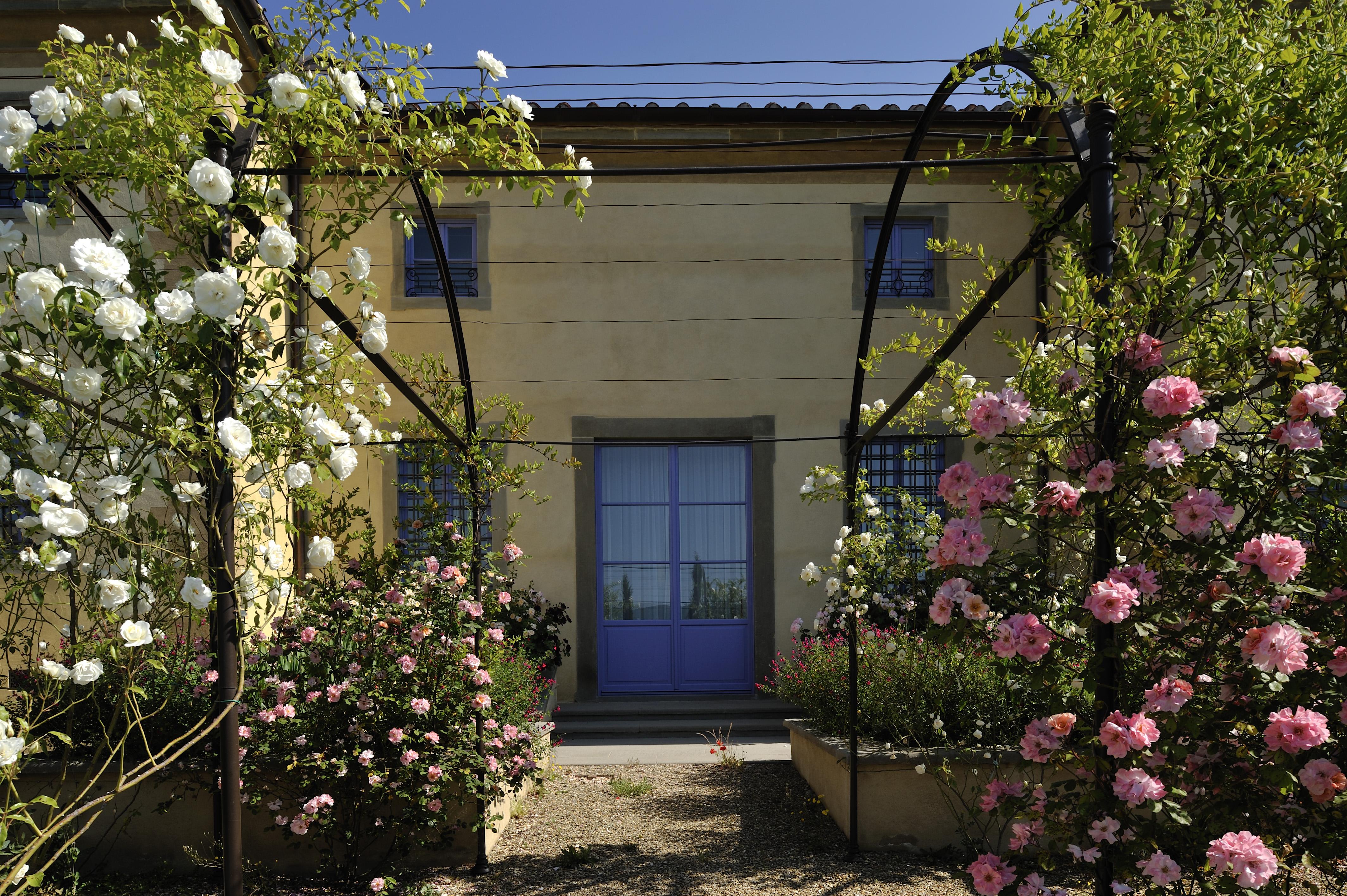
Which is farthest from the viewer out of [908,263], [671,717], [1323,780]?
[908,263]

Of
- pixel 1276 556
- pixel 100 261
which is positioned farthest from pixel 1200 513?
pixel 100 261

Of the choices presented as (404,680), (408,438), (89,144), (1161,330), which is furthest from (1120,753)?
(408,438)

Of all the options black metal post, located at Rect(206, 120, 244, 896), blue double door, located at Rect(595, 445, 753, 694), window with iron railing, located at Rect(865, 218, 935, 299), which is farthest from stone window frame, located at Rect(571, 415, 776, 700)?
black metal post, located at Rect(206, 120, 244, 896)

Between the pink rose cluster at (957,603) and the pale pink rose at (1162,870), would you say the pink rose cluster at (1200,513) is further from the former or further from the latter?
the pale pink rose at (1162,870)

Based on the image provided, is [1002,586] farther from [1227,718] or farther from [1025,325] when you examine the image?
[1025,325]

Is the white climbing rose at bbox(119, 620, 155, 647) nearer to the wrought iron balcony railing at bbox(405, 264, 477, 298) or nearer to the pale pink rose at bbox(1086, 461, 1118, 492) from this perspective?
the pale pink rose at bbox(1086, 461, 1118, 492)

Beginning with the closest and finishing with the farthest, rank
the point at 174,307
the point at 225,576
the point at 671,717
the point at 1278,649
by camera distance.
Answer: the point at 1278,649, the point at 174,307, the point at 225,576, the point at 671,717

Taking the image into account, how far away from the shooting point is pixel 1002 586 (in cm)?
177

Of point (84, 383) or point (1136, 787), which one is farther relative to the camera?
point (84, 383)

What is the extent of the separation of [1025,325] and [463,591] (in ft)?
17.9

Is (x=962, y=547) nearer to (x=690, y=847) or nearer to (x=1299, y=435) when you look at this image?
(x=1299, y=435)

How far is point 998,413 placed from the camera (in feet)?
5.78

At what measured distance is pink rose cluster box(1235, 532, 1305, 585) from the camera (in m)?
1.51

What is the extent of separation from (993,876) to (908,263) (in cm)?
625
